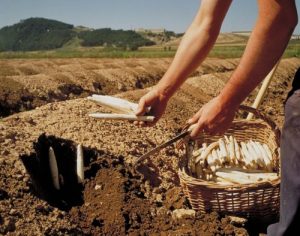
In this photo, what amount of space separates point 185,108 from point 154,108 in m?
4.84

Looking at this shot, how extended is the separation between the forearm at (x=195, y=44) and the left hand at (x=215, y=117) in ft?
1.57

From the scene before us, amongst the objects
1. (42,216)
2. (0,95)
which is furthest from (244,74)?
(0,95)

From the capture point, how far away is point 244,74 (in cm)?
240

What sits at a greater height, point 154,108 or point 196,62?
point 196,62

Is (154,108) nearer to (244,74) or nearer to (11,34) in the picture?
(244,74)

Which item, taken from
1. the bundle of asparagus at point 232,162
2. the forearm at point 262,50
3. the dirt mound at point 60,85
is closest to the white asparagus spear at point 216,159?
the bundle of asparagus at point 232,162

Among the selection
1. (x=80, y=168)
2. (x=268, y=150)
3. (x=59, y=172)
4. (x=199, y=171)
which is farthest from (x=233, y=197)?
(x=59, y=172)

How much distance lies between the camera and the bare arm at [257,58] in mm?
2146

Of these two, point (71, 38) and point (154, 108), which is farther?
point (71, 38)

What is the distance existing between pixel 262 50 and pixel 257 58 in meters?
0.06

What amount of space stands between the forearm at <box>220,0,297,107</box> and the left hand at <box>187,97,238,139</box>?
0.12 ft

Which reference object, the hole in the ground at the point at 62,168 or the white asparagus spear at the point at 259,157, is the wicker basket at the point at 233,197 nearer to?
the white asparagus spear at the point at 259,157

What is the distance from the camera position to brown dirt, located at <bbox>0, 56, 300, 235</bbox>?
11.1 ft

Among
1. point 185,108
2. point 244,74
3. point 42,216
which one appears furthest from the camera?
point 185,108
